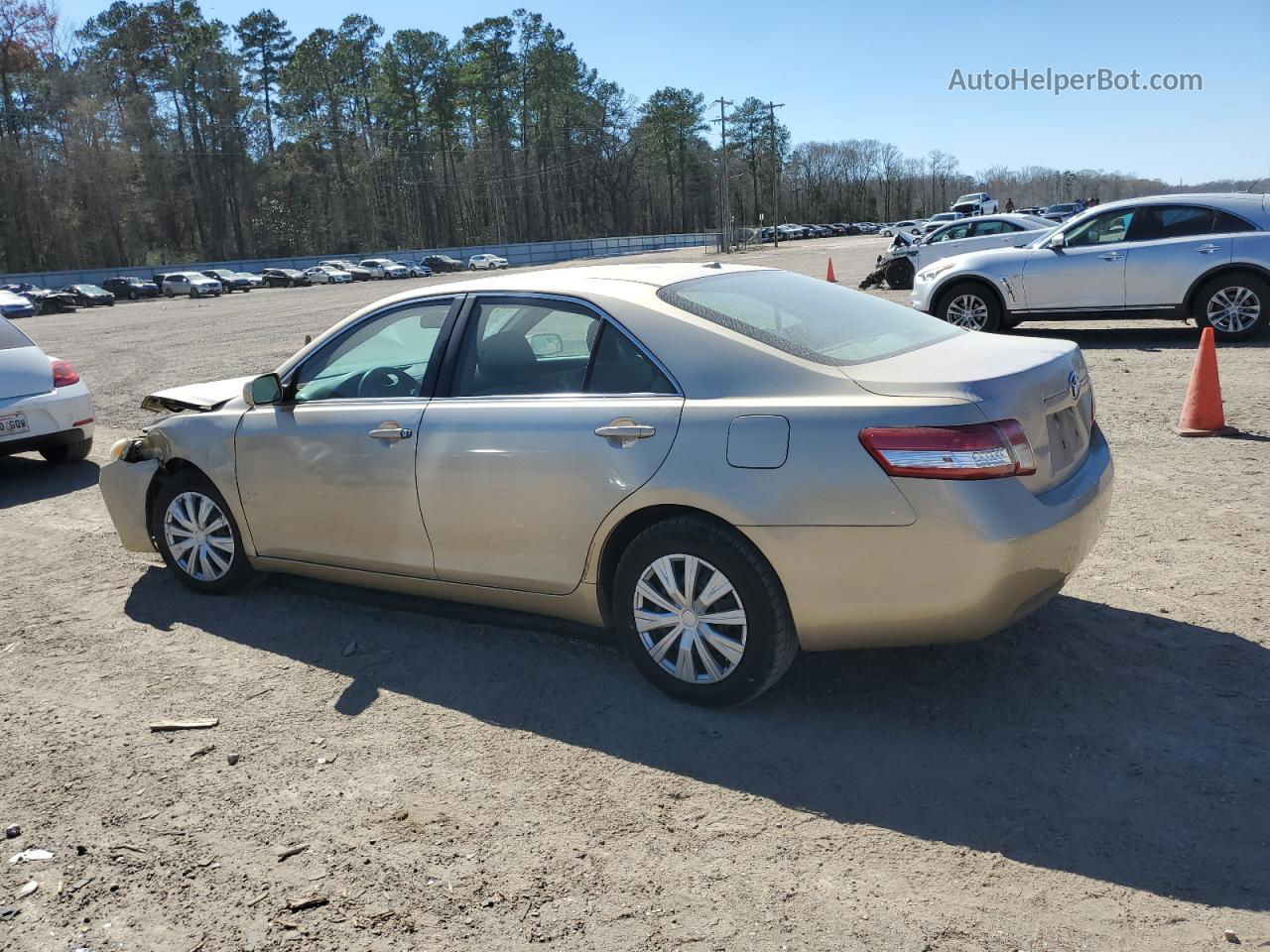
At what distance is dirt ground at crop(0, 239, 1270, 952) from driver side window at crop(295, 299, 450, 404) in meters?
1.03

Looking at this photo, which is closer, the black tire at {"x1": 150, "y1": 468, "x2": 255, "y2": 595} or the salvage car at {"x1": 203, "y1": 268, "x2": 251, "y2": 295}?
the black tire at {"x1": 150, "y1": 468, "x2": 255, "y2": 595}

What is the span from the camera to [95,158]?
Answer: 277 feet

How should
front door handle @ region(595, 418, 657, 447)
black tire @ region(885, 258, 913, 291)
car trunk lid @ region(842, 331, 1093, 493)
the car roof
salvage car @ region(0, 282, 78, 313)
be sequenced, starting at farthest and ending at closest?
salvage car @ region(0, 282, 78, 313), black tire @ region(885, 258, 913, 291), the car roof, front door handle @ region(595, 418, 657, 447), car trunk lid @ region(842, 331, 1093, 493)

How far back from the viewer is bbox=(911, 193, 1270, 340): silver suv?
38.1 ft

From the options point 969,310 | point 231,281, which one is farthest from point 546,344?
point 231,281

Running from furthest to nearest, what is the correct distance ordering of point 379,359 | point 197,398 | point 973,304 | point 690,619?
point 973,304
point 197,398
point 379,359
point 690,619

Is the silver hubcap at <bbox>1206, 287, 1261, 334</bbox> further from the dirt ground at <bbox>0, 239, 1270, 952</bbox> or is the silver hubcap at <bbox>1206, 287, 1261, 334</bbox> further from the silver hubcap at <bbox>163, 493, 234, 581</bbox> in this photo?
the silver hubcap at <bbox>163, 493, 234, 581</bbox>

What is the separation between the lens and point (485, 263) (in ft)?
259

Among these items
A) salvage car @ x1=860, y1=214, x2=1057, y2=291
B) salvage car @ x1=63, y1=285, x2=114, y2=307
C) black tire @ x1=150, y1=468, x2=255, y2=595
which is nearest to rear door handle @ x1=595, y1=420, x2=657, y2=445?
black tire @ x1=150, y1=468, x2=255, y2=595

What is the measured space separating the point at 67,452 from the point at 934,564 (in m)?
8.49

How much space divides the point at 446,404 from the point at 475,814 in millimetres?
1772

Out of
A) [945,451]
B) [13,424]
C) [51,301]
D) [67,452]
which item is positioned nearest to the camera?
[945,451]

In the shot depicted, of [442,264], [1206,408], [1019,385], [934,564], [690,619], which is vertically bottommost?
[1206,408]

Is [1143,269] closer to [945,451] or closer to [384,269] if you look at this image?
[945,451]
